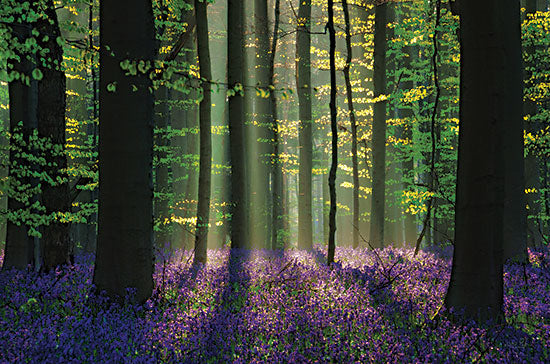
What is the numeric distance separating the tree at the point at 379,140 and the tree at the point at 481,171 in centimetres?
908

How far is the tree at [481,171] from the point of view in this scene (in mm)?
5984

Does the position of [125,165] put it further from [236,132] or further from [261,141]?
[261,141]

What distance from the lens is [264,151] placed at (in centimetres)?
2148

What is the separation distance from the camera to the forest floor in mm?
4691

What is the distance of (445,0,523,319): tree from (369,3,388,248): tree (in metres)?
9.08

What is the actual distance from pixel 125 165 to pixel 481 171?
4.72m

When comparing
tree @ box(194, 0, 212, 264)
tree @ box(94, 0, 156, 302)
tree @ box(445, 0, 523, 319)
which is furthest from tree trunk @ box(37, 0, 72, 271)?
tree @ box(445, 0, 523, 319)

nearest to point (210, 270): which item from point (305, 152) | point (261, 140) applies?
point (305, 152)

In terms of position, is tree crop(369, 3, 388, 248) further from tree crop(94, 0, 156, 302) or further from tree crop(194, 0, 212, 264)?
tree crop(94, 0, 156, 302)

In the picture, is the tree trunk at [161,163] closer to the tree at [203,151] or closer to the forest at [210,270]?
the tree at [203,151]

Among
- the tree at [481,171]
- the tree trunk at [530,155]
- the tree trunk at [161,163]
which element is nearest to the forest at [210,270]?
the tree at [481,171]

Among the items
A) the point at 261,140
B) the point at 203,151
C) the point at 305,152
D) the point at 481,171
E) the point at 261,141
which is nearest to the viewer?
the point at 481,171

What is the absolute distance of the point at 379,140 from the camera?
15.8 metres

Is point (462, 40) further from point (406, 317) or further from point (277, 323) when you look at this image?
point (277, 323)
